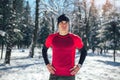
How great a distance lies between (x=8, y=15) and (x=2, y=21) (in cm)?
78

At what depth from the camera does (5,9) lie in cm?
2623

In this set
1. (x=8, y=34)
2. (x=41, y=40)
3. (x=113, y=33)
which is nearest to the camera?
(x=8, y=34)

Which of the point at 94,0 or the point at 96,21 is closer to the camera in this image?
the point at 94,0

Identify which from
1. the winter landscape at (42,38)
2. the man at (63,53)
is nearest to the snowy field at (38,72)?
the winter landscape at (42,38)

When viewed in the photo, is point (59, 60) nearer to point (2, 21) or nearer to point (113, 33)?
point (2, 21)

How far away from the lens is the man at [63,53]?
5223 millimetres

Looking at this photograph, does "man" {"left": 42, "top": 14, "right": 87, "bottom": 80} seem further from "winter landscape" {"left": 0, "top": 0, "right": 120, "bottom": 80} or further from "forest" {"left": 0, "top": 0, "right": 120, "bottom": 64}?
"forest" {"left": 0, "top": 0, "right": 120, "bottom": 64}

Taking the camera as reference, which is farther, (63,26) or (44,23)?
(44,23)

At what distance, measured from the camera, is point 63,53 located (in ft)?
17.1

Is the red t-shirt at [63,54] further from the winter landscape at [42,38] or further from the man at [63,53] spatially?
the winter landscape at [42,38]

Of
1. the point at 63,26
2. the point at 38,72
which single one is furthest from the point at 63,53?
the point at 38,72

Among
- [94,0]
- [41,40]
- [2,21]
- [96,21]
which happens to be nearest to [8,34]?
[2,21]

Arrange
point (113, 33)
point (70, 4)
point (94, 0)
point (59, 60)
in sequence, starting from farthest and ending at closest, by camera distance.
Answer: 1. point (94, 0)
2. point (70, 4)
3. point (113, 33)
4. point (59, 60)

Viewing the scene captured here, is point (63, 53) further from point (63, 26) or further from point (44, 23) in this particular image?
point (44, 23)
